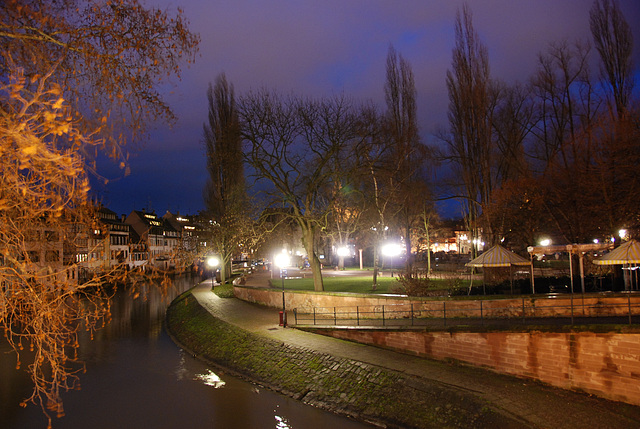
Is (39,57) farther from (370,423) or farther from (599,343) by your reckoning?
(599,343)

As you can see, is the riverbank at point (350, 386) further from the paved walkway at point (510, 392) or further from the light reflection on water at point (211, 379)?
the light reflection on water at point (211, 379)

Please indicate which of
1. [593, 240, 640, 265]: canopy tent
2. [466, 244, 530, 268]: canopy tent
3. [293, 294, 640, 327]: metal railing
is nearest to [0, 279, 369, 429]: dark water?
[293, 294, 640, 327]: metal railing

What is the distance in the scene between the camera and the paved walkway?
9680mm

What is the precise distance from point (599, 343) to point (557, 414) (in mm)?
2087

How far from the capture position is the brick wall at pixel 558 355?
10211 millimetres

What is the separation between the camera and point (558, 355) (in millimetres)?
11172

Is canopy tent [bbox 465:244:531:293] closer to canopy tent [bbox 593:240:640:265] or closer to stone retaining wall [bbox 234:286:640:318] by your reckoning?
canopy tent [bbox 593:240:640:265]

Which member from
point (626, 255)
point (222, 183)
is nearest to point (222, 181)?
point (222, 183)

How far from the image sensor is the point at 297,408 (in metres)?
13.2

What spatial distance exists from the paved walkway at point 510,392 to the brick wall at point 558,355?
0.27 meters

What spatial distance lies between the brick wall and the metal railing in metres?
1.26

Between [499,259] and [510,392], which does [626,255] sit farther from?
[510,392]

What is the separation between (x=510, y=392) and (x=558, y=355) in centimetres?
158

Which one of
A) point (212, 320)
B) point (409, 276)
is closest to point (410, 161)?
point (409, 276)
